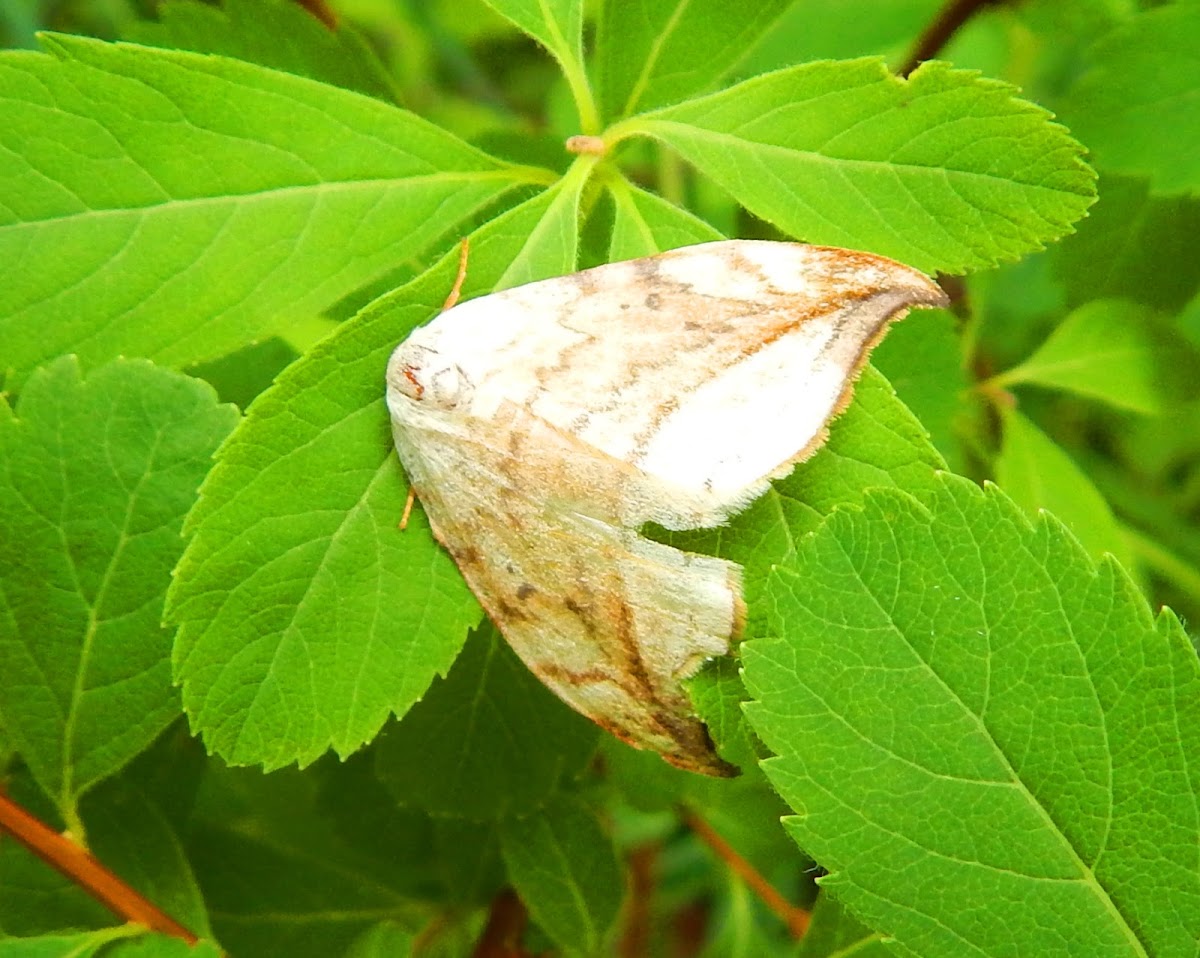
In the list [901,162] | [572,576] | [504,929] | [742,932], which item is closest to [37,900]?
[504,929]

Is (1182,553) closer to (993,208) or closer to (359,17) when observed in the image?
(993,208)

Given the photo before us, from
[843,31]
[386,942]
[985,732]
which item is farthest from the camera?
[843,31]

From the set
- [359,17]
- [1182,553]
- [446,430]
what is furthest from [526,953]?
A: [359,17]

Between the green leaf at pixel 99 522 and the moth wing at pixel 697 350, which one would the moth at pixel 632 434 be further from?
the green leaf at pixel 99 522

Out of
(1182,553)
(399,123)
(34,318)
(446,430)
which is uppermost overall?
(399,123)

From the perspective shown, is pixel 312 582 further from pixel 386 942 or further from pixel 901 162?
pixel 901 162
